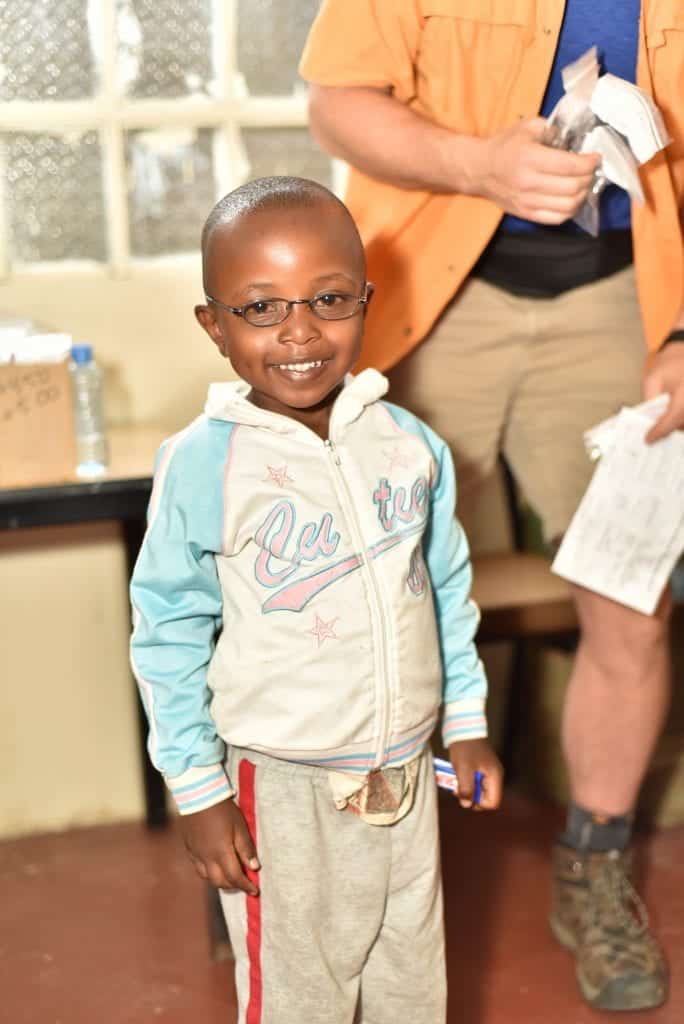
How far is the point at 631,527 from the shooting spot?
1.90 metres

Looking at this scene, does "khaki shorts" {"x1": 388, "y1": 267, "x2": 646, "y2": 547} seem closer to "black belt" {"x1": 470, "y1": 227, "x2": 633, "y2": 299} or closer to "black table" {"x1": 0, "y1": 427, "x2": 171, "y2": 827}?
"black belt" {"x1": 470, "y1": 227, "x2": 633, "y2": 299}

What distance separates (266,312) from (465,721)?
553 mm

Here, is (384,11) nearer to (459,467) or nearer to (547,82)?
(547,82)

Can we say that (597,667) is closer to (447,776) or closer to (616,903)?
(616,903)

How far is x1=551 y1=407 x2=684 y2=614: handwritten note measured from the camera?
6.14 ft

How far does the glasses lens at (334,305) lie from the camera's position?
134 centimetres

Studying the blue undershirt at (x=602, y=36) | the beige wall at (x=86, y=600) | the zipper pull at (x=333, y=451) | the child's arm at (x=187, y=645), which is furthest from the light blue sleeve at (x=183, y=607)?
the beige wall at (x=86, y=600)

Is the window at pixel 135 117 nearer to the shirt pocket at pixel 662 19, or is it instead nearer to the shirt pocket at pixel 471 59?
the shirt pocket at pixel 471 59

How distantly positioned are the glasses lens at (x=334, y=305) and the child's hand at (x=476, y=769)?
1.77ft

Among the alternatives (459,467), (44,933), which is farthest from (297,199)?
(44,933)

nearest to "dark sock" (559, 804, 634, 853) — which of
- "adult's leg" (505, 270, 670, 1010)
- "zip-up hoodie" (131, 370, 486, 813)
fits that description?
"adult's leg" (505, 270, 670, 1010)

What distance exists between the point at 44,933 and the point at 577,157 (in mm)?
1564

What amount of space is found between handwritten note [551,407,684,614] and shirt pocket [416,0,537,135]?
53 centimetres

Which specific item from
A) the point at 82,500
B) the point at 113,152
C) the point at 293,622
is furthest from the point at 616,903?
the point at 113,152
